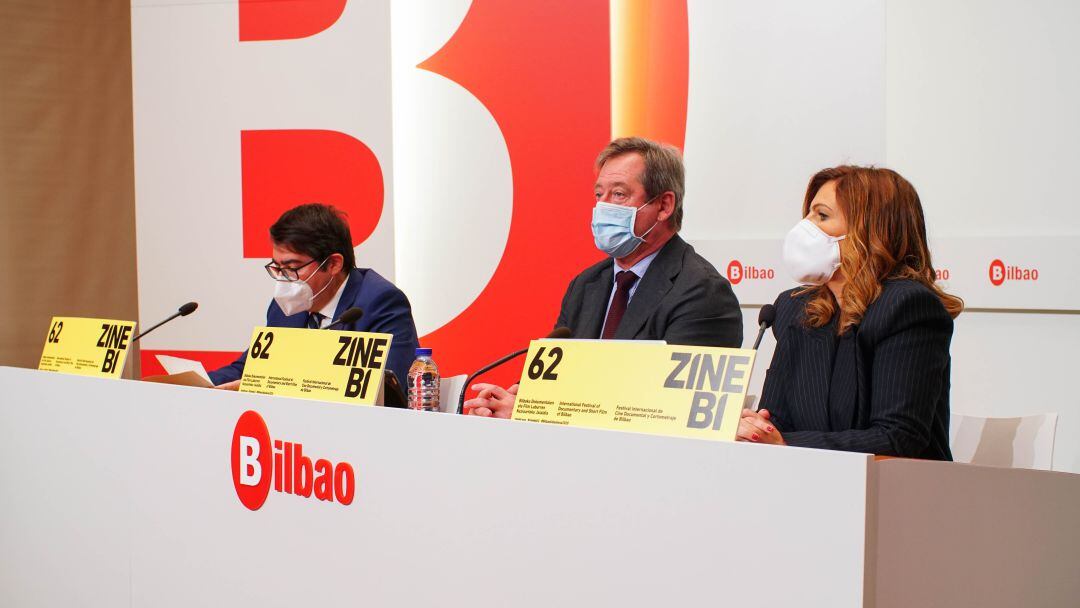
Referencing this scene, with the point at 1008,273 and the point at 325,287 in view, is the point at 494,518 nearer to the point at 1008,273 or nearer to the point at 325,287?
the point at 325,287

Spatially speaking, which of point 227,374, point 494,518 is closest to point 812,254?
point 494,518

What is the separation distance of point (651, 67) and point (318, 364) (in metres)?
2.36

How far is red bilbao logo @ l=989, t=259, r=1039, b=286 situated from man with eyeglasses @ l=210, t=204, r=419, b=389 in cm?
195

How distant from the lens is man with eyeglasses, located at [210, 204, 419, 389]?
293 centimetres

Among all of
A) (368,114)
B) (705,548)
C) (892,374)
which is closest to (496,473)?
(705,548)

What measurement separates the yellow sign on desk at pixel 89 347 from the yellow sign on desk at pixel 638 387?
Result: 46.0 inches

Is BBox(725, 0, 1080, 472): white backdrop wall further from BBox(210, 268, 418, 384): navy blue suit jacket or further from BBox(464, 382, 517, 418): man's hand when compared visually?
BBox(464, 382, 517, 418): man's hand

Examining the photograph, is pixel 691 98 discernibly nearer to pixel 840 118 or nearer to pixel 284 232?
pixel 840 118

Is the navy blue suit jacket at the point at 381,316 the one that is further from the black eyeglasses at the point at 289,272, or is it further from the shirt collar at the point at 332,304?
the black eyeglasses at the point at 289,272

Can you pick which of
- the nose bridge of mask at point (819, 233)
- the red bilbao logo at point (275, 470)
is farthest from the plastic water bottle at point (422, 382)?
the nose bridge of mask at point (819, 233)

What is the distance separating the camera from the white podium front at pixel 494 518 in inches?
40.8

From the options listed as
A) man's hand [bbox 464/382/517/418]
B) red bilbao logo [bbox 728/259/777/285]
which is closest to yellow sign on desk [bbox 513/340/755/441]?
man's hand [bbox 464/382/517/418]

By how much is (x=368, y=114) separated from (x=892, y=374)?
279 cm

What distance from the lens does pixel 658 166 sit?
8.41 ft
